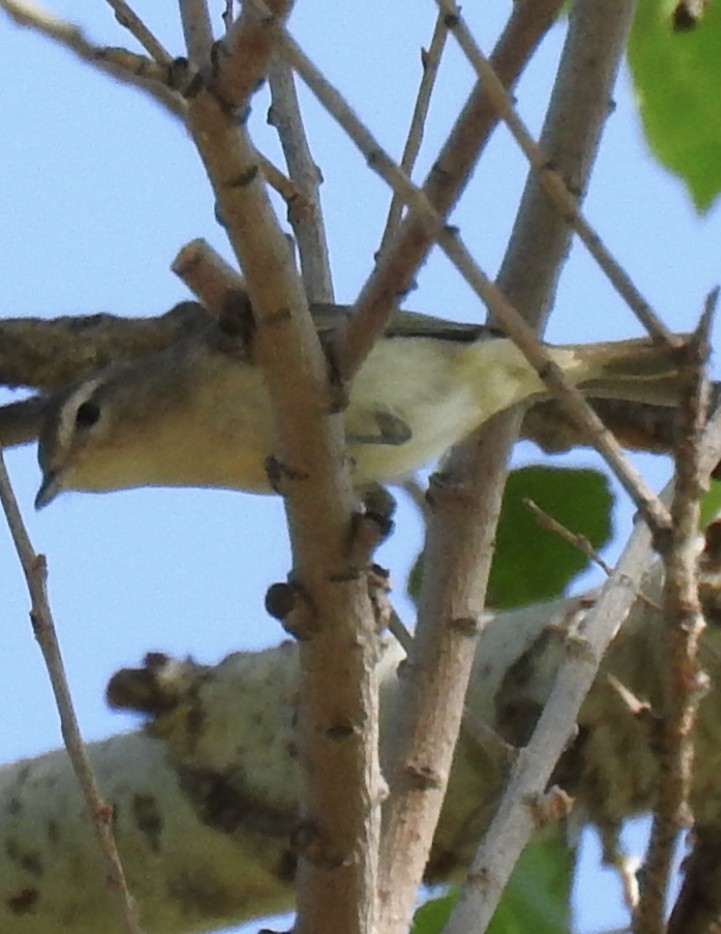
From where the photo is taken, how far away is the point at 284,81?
8.71ft

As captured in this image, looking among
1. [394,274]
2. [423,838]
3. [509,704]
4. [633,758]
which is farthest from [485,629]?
[394,274]

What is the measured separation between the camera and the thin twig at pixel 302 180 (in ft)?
8.46

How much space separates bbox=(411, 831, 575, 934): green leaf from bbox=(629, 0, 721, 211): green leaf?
3.36 feet

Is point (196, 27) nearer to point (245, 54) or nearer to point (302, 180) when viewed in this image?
point (245, 54)

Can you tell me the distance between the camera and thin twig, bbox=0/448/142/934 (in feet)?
5.08

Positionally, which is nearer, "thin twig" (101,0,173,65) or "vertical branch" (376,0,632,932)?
"thin twig" (101,0,173,65)

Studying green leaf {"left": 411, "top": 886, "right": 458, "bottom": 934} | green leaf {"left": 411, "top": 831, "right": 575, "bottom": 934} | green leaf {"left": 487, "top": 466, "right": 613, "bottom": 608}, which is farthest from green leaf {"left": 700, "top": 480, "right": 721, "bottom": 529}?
green leaf {"left": 411, "top": 886, "right": 458, "bottom": 934}

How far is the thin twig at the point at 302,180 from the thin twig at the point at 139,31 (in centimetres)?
112

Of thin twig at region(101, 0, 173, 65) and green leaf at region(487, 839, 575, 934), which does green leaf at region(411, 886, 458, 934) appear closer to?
green leaf at region(487, 839, 575, 934)

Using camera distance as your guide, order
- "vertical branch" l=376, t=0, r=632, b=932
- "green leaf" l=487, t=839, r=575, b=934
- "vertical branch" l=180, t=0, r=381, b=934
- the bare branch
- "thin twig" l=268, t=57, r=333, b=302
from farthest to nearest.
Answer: "thin twig" l=268, t=57, r=333, b=302, "green leaf" l=487, t=839, r=575, b=934, "vertical branch" l=376, t=0, r=632, b=932, "vertical branch" l=180, t=0, r=381, b=934, the bare branch

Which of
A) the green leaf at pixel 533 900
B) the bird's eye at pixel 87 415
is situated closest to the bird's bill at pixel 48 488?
the bird's eye at pixel 87 415

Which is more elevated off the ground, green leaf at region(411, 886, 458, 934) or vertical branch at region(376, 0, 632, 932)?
vertical branch at region(376, 0, 632, 932)

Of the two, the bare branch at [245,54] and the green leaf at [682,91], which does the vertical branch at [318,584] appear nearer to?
the bare branch at [245,54]

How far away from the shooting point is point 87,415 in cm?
309
